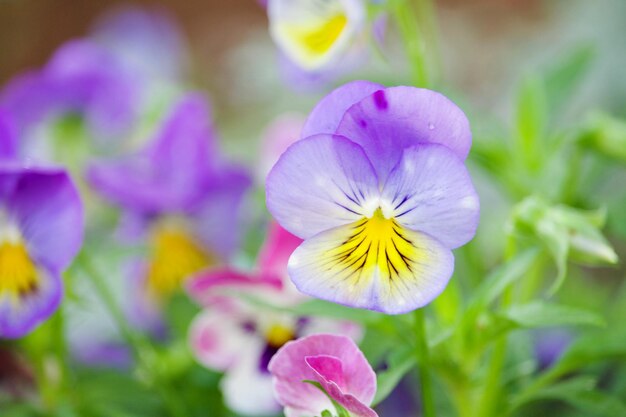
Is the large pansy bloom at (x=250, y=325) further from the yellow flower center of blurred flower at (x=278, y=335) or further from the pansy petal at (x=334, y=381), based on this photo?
the pansy petal at (x=334, y=381)

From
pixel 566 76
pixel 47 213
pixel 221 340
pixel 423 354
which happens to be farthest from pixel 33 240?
pixel 566 76

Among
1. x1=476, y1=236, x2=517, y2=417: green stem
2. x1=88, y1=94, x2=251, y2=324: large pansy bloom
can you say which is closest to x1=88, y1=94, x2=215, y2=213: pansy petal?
x1=88, y1=94, x2=251, y2=324: large pansy bloom

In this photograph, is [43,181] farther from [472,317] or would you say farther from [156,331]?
[156,331]

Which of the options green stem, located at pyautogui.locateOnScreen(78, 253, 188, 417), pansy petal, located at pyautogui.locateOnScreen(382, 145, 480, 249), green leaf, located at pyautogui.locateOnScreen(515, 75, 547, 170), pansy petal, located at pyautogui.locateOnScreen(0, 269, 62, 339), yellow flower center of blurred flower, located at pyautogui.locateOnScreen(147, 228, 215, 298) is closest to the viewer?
pansy petal, located at pyautogui.locateOnScreen(382, 145, 480, 249)

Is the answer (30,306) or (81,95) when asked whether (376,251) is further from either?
(81,95)

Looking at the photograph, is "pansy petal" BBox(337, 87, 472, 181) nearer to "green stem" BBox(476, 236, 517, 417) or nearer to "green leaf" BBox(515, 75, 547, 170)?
"green stem" BBox(476, 236, 517, 417)
